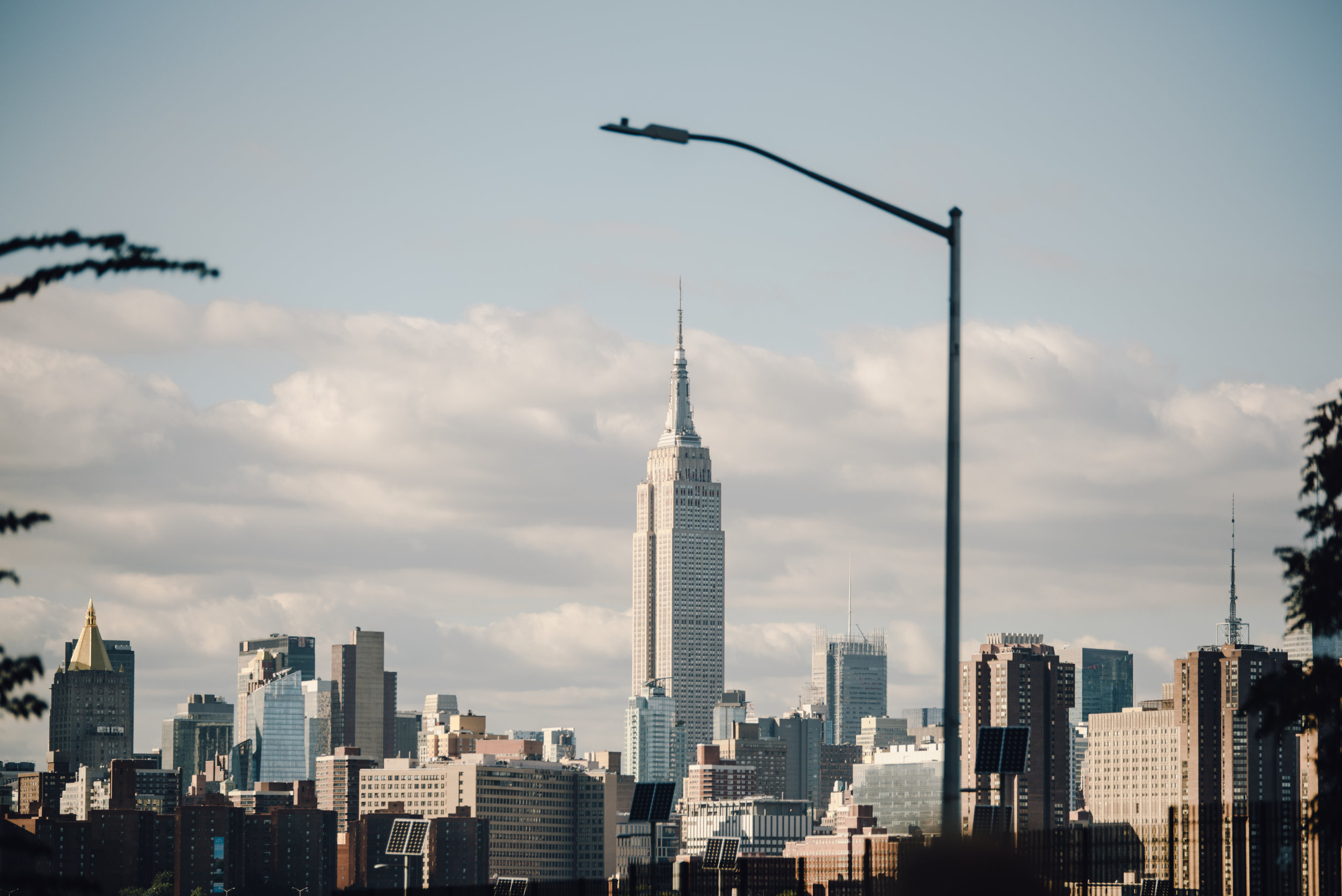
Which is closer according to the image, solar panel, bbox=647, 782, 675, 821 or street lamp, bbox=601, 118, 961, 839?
street lamp, bbox=601, 118, 961, 839

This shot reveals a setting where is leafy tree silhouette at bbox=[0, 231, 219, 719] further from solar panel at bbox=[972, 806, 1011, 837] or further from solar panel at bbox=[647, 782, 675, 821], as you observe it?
solar panel at bbox=[647, 782, 675, 821]

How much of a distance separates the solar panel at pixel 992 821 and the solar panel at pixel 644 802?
7621mm

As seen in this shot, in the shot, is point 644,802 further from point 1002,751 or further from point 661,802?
point 1002,751

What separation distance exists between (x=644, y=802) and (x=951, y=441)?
26.3m

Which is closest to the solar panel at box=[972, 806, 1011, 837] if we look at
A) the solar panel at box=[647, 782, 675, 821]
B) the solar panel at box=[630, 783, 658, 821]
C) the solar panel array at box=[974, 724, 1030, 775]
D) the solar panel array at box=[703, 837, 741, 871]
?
the solar panel array at box=[974, 724, 1030, 775]

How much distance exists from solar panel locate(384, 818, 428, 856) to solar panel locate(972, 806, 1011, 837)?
24350mm

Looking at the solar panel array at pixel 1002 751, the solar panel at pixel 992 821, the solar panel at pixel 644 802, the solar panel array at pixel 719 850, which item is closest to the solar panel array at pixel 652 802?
the solar panel at pixel 644 802

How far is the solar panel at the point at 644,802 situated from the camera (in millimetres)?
48747

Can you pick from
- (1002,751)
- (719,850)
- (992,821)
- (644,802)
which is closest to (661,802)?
(644,802)

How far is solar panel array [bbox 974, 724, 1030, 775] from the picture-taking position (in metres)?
44.1

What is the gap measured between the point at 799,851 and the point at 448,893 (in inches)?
6332

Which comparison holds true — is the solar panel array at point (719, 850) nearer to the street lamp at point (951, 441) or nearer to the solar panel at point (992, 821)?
the solar panel at point (992, 821)

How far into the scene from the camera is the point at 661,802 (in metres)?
48.9

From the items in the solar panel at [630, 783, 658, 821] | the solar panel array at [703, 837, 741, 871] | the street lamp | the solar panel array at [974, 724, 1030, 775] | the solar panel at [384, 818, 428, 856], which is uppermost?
the street lamp
